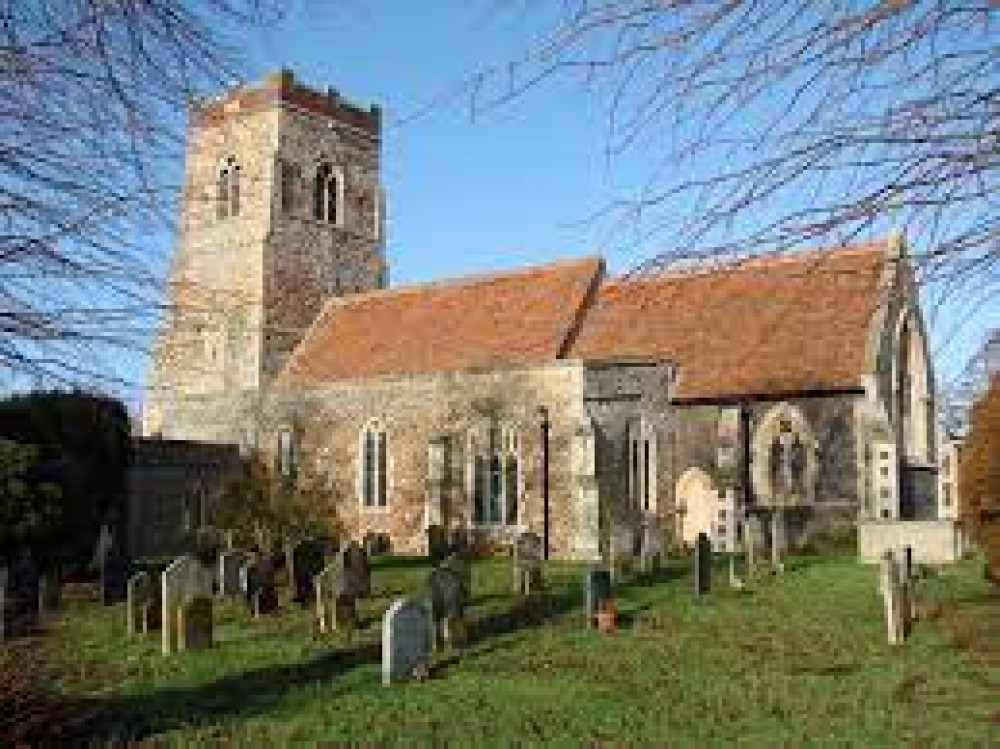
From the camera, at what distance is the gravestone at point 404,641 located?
1056 cm

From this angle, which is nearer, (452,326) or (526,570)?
(526,570)

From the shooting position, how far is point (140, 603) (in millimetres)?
13859

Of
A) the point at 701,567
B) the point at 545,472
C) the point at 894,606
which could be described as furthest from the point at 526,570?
the point at 545,472

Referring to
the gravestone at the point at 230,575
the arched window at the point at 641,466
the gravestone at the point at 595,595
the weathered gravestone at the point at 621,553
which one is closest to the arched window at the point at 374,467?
the arched window at the point at 641,466

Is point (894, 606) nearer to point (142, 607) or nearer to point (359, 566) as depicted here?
point (359, 566)

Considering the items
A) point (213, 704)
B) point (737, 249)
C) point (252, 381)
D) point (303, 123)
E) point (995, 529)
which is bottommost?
point (213, 704)

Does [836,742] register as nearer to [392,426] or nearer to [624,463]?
[624,463]

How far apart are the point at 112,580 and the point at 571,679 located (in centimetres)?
951

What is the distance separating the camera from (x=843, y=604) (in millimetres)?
15953

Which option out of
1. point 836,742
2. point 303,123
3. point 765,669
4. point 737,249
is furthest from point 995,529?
point 303,123

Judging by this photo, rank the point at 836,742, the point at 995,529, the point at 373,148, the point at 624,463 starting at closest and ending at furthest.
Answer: the point at 836,742
the point at 995,529
the point at 624,463
the point at 373,148

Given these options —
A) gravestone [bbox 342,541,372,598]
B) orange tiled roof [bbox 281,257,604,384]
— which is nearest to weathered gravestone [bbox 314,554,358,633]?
gravestone [bbox 342,541,372,598]

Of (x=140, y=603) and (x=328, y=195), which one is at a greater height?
(x=328, y=195)

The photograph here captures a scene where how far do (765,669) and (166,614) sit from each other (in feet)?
20.1
